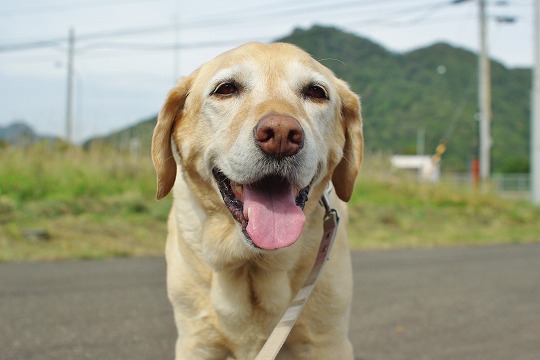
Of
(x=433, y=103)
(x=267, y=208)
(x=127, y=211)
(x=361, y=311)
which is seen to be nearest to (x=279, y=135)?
(x=267, y=208)

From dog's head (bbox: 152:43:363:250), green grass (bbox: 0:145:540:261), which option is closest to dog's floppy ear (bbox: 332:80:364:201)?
dog's head (bbox: 152:43:363:250)

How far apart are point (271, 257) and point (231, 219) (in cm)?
25

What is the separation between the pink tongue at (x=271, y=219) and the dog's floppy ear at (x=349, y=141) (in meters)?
0.66

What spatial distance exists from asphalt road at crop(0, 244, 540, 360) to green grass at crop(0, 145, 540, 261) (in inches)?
44.1

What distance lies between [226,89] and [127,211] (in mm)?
7610

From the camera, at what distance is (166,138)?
10.2ft

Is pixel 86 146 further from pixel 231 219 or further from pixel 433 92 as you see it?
pixel 433 92

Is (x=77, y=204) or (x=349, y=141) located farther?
(x=77, y=204)

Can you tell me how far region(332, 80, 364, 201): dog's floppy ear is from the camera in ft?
10.5

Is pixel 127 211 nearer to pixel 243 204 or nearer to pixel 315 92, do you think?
pixel 315 92

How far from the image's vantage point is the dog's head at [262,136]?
8.20ft

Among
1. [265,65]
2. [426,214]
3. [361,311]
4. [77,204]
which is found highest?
[265,65]

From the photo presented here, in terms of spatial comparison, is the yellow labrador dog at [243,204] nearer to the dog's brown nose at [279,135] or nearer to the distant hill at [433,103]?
the dog's brown nose at [279,135]

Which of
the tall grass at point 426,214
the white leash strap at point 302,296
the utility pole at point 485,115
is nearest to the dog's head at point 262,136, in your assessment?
the white leash strap at point 302,296
